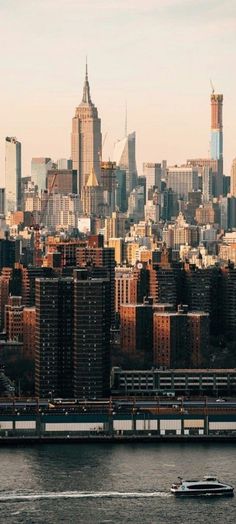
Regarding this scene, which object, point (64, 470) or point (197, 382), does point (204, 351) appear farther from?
point (64, 470)

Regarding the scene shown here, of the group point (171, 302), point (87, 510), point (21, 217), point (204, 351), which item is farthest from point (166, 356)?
point (21, 217)

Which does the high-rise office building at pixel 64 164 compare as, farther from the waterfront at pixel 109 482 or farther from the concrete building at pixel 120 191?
the waterfront at pixel 109 482

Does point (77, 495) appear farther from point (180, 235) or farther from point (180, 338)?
point (180, 235)

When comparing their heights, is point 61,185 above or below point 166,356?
above

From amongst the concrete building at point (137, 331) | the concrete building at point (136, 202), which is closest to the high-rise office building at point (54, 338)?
the concrete building at point (137, 331)

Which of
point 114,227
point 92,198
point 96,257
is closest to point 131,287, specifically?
point 96,257

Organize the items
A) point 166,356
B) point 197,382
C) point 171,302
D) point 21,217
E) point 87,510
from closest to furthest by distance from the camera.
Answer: point 87,510 → point 197,382 → point 166,356 → point 171,302 → point 21,217
